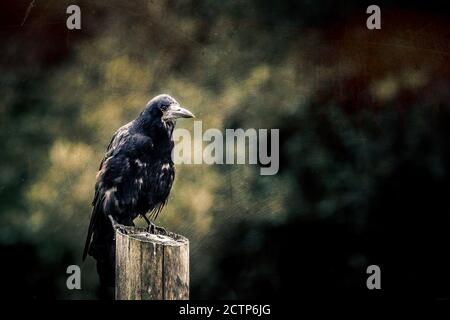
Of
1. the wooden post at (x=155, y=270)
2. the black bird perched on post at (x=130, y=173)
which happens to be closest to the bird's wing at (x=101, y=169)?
the black bird perched on post at (x=130, y=173)

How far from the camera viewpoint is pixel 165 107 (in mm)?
4398

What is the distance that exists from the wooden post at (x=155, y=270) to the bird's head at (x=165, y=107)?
1.26 metres

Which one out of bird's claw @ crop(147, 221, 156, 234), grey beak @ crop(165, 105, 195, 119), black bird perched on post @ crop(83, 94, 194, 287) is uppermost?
grey beak @ crop(165, 105, 195, 119)

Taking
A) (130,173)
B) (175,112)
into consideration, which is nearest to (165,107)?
(175,112)

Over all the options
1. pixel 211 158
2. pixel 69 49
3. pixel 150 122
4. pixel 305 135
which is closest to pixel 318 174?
pixel 305 135

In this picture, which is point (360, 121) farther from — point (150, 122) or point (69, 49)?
point (69, 49)

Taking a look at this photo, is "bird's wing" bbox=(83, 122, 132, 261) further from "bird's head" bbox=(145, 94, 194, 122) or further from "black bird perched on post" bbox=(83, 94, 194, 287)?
"bird's head" bbox=(145, 94, 194, 122)

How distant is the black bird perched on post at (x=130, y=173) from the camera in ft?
14.4

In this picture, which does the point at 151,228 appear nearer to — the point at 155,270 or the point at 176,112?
the point at 176,112

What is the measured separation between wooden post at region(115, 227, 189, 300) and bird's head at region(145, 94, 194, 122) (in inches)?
49.7

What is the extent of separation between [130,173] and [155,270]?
131 cm

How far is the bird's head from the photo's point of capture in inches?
172

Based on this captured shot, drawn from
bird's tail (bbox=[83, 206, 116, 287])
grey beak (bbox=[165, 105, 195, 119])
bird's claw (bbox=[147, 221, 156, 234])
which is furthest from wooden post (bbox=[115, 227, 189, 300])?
grey beak (bbox=[165, 105, 195, 119])

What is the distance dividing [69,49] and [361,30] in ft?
6.28
